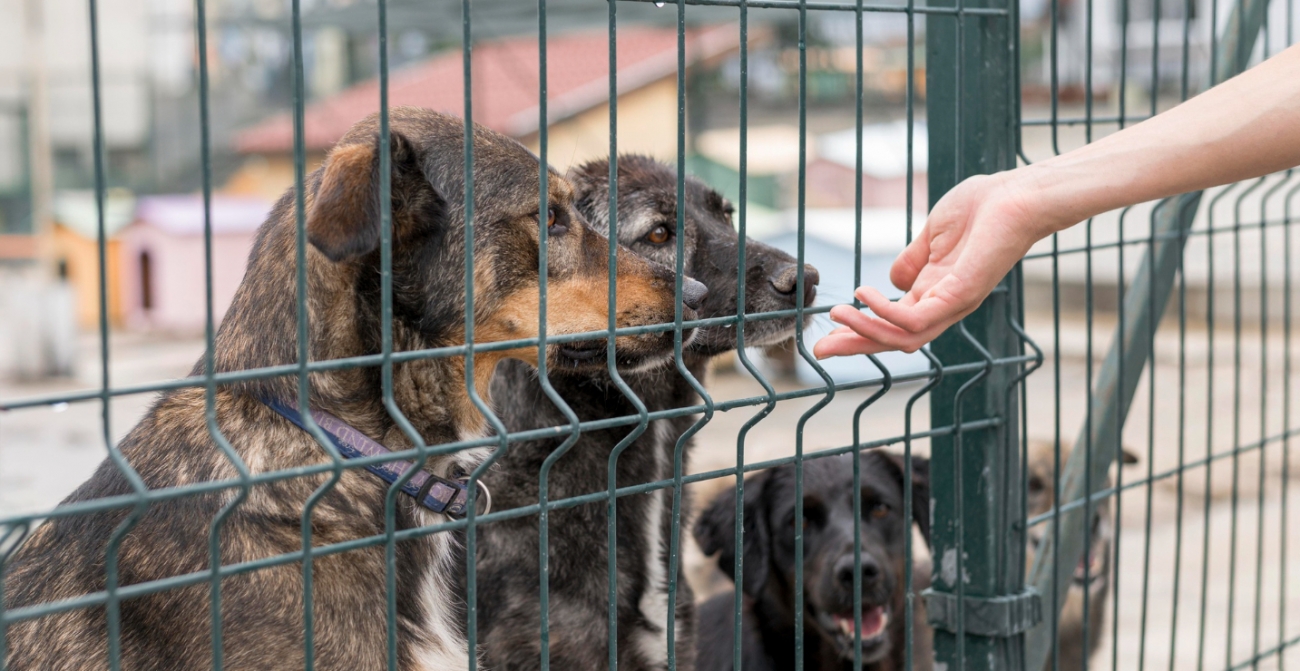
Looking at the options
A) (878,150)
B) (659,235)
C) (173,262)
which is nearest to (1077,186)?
(659,235)

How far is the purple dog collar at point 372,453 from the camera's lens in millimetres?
2223

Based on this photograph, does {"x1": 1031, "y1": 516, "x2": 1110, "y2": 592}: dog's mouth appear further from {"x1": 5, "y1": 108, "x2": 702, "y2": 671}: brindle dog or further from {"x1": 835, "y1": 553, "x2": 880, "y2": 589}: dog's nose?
{"x1": 5, "y1": 108, "x2": 702, "y2": 671}: brindle dog

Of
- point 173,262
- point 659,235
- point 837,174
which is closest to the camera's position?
point 659,235

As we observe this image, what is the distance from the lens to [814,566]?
403 cm

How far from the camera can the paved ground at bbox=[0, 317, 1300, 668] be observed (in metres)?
5.35

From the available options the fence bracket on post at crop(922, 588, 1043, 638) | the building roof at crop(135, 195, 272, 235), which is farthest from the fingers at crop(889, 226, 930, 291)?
the building roof at crop(135, 195, 272, 235)

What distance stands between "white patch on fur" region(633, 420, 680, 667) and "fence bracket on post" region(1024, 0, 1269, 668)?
38.4 inches

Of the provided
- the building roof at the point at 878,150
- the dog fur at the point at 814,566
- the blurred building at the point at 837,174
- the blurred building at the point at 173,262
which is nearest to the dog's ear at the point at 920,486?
the dog fur at the point at 814,566

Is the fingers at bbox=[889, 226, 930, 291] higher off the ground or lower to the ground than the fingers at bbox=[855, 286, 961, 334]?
higher

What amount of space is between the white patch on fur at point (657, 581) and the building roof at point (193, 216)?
1606 cm

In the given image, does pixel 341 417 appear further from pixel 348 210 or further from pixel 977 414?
pixel 977 414

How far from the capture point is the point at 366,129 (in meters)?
2.58

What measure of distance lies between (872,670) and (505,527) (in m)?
1.39

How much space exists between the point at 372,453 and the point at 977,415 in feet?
4.83
